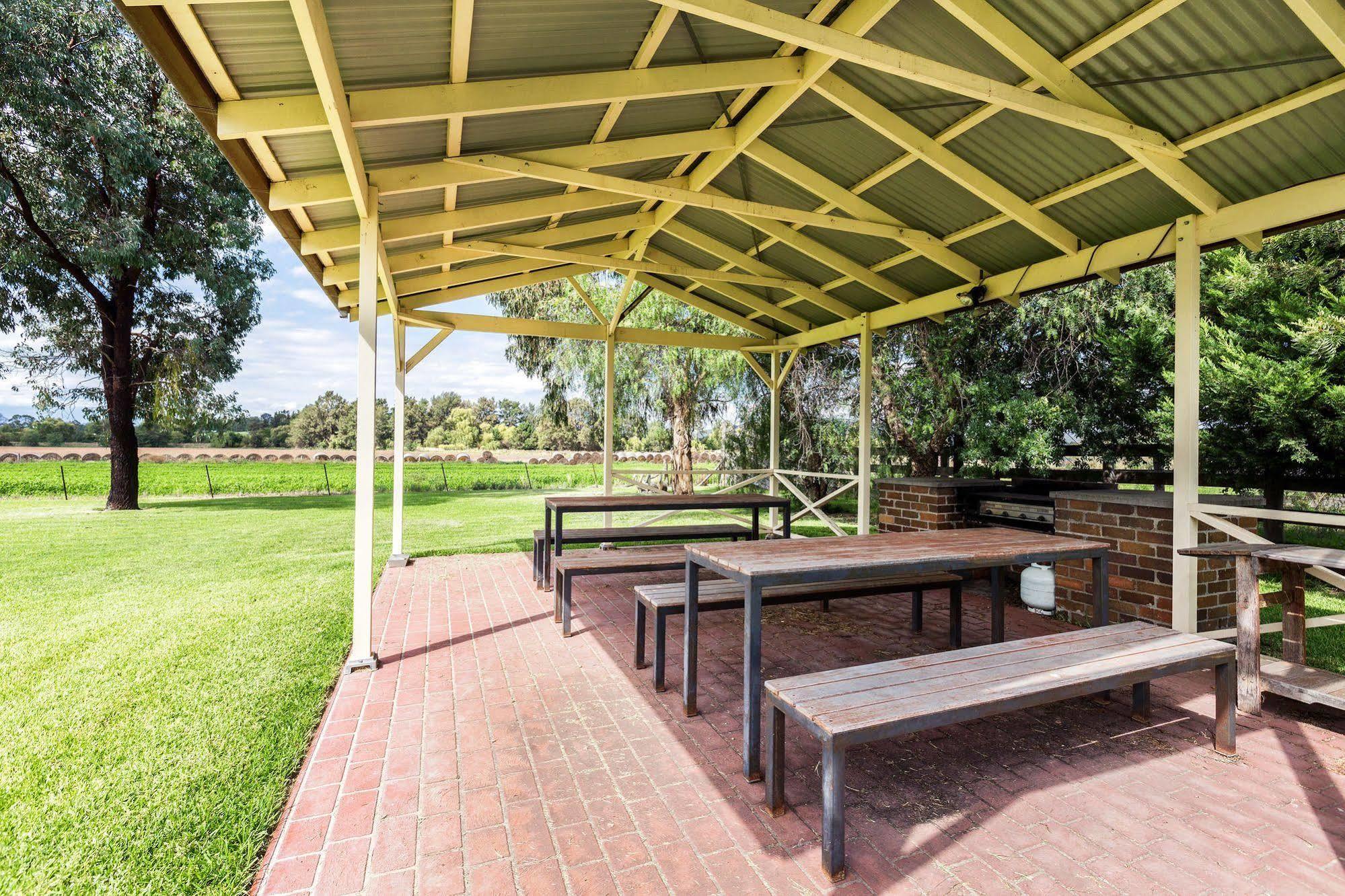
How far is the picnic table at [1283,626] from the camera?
2686 mm

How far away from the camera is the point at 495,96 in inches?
114

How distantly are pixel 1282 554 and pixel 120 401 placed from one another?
17195 mm

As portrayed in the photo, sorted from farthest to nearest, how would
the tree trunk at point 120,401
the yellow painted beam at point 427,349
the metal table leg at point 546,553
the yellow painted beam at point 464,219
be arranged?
the tree trunk at point 120,401
the yellow painted beam at point 427,349
the metal table leg at point 546,553
the yellow painted beam at point 464,219

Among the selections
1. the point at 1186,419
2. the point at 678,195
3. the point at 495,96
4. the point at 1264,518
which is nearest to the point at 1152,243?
the point at 1186,419

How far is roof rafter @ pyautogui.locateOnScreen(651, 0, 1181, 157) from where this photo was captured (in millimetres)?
2170

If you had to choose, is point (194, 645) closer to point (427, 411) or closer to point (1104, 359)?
point (1104, 359)

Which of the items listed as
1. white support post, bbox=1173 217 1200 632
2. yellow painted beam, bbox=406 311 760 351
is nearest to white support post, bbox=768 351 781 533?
yellow painted beam, bbox=406 311 760 351

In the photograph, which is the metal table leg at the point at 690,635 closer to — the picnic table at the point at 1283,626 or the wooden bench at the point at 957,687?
the wooden bench at the point at 957,687

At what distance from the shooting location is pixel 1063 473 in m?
8.05

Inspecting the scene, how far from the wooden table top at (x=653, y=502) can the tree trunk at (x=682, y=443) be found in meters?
8.06

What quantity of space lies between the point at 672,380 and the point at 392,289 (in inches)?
326

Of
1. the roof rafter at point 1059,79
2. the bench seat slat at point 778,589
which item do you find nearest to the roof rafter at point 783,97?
the roof rafter at point 1059,79

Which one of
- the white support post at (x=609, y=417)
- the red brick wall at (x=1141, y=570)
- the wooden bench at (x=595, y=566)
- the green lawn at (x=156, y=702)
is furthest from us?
the white support post at (x=609, y=417)

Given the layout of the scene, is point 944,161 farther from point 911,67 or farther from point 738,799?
point 738,799
